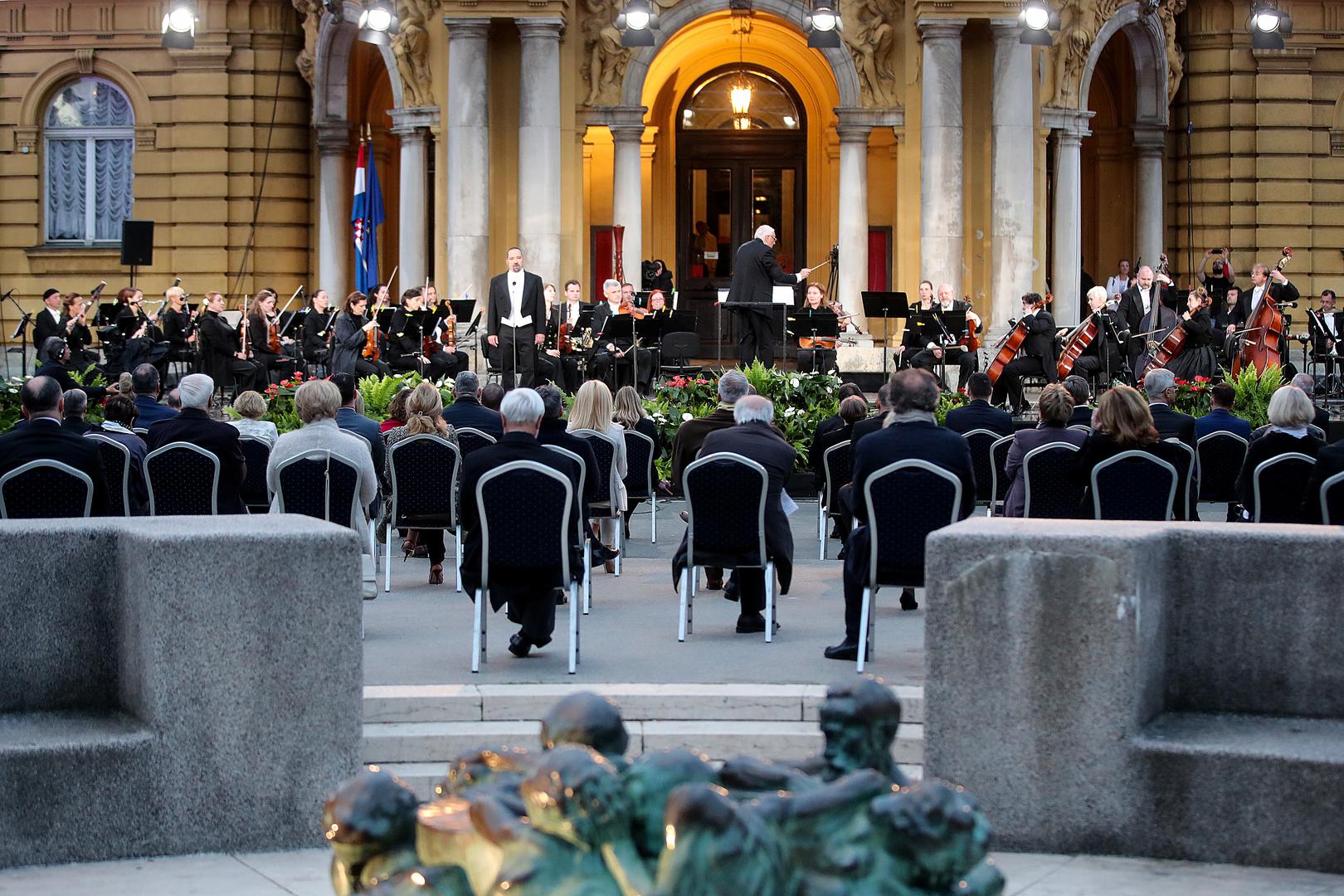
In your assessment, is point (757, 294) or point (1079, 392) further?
point (757, 294)

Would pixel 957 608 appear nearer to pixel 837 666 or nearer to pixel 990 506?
pixel 837 666

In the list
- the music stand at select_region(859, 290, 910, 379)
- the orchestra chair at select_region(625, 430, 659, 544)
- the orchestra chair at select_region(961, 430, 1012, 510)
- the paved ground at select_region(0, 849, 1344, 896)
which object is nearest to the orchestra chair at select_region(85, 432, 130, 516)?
the orchestra chair at select_region(625, 430, 659, 544)

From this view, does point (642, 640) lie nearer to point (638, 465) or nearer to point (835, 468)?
point (835, 468)

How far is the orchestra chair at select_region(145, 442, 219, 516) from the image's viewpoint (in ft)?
32.7

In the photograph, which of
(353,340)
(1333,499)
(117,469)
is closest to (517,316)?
(353,340)

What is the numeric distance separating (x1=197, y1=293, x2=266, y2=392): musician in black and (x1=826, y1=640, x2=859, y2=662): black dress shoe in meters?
14.9

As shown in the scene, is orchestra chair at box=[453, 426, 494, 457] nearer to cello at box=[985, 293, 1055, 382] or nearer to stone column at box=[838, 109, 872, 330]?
cello at box=[985, 293, 1055, 382]

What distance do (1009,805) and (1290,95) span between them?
25.3m

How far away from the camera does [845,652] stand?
875cm

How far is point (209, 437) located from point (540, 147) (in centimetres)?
1462

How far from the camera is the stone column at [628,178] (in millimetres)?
25266

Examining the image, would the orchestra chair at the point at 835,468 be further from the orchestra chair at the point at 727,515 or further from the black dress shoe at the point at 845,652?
the black dress shoe at the point at 845,652

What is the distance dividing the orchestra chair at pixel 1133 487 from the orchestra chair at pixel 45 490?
15.7 ft

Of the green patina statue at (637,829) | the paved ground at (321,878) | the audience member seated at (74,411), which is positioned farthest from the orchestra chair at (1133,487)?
the green patina statue at (637,829)
